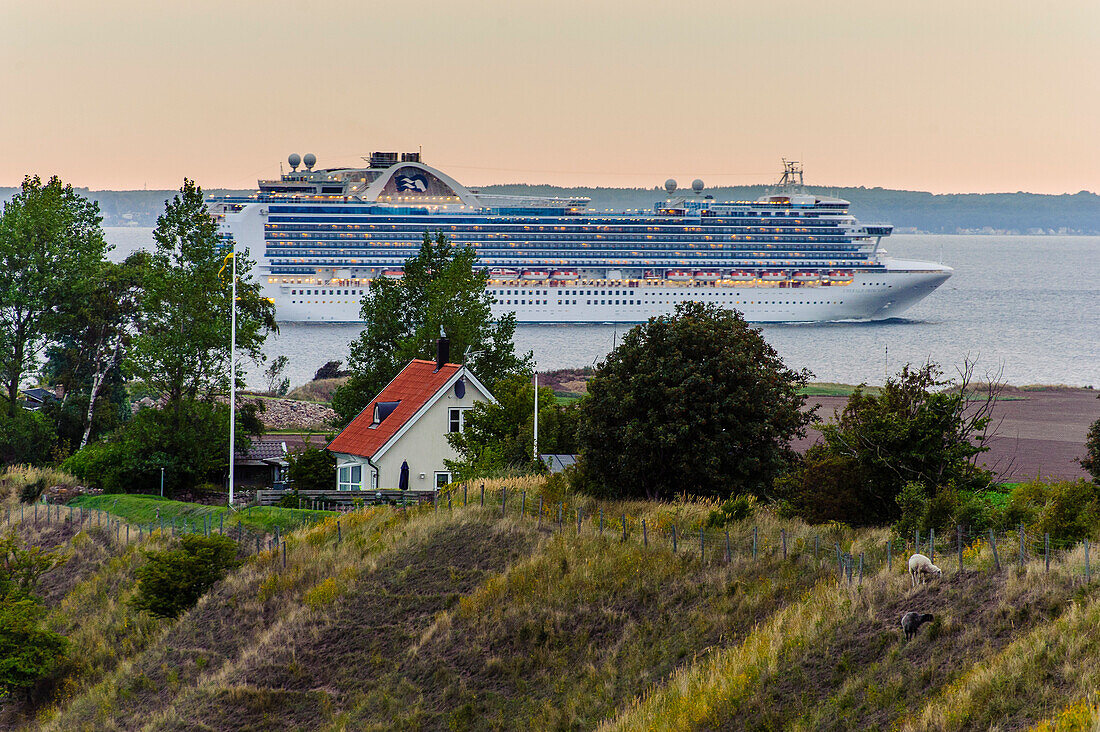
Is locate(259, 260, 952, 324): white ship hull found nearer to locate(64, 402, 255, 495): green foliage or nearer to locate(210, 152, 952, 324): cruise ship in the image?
locate(210, 152, 952, 324): cruise ship

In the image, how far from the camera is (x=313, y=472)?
31.9 meters

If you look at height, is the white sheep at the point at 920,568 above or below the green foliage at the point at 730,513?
above

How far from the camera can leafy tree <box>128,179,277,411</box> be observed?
34.8 metres

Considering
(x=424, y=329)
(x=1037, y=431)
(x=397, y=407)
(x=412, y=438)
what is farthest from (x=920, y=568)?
(x=1037, y=431)

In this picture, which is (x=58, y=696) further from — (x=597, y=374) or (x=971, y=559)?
(x=971, y=559)

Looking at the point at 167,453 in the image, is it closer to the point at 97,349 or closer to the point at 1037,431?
the point at 97,349

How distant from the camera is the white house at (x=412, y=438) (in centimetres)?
3044

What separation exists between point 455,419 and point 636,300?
8619 cm

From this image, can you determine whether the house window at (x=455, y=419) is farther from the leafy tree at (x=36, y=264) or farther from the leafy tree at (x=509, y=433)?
the leafy tree at (x=36, y=264)

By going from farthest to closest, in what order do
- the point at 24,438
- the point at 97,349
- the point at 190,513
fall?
the point at 97,349 → the point at 24,438 → the point at 190,513

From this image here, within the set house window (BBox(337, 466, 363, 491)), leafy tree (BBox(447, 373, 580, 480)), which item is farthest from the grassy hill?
house window (BBox(337, 466, 363, 491))

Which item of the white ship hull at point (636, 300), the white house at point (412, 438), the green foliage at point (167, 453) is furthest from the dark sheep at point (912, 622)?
the white ship hull at point (636, 300)

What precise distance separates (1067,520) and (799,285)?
105 metres

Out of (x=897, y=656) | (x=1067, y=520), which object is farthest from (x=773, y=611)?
(x=1067, y=520)
